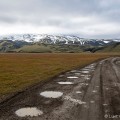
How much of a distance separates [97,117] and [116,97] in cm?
488

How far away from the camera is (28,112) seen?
1131 centimetres

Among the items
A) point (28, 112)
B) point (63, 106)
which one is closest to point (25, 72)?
point (63, 106)

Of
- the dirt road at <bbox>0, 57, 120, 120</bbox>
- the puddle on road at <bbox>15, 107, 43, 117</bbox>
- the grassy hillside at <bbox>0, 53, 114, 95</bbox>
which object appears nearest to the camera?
the dirt road at <bbox>0, 57, 120, 120</bbox>

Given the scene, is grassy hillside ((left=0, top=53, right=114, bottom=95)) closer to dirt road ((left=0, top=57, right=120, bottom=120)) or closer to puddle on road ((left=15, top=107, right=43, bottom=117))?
dirt road ((left=0, top=57, right=120, bottom=120))

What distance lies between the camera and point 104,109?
1176cm

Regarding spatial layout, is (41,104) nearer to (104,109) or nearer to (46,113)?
(46,113)

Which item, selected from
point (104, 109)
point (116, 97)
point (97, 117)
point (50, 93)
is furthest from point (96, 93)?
point (97, 117)

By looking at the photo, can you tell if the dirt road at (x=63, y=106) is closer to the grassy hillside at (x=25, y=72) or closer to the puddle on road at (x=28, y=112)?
the puddle on road at (x=28, y=112)

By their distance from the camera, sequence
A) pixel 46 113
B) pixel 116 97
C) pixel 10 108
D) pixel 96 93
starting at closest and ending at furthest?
pixel 46 113 → pixel 10 108 → pixel 116 97 → pixel 96 93

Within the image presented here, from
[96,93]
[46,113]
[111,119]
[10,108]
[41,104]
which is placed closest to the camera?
[111,119]

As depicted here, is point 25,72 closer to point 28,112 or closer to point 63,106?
point 63,106

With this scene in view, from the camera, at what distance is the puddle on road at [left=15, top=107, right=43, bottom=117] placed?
10931 millimetres

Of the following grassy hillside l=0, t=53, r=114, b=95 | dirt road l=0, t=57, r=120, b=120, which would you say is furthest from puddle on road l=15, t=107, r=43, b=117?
grassy hillside l=0, t=53, r=114, b=95

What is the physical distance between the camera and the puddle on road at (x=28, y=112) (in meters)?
10.9
